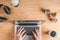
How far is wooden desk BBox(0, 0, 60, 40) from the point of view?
4.56 ft

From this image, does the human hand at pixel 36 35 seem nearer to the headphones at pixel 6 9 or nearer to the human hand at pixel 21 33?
the human hand at pixel 21 33

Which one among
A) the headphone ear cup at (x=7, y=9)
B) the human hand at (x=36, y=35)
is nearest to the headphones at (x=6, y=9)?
the headphone ear cup at (x=7, y=9)

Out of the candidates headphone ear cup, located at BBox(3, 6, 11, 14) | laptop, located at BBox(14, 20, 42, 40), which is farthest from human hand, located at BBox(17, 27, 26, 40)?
headphone ear cup, located at BBox(3, 6, 11, 14)

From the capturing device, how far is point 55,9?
1416 mm

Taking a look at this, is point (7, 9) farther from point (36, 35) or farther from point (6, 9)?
point (36, 35)

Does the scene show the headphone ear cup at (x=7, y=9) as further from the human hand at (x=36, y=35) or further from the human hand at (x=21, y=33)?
the human hand at (x=36, y=35)

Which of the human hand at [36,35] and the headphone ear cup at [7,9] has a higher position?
the headphone ear cup at [7,9]

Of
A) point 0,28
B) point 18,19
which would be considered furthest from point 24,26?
point 0,28

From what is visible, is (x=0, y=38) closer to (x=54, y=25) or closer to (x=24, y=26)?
(x=24, y=26)

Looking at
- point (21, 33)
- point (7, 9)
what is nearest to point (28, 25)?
point (21, 33)

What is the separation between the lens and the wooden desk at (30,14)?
1.39 m

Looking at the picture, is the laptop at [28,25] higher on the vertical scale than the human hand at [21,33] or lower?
higher

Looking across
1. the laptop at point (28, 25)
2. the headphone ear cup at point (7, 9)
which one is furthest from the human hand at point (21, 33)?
the headphone ear cup at point (7, 9)

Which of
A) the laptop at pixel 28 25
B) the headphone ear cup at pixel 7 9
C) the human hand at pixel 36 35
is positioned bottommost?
the human hand at pixel 36 35
